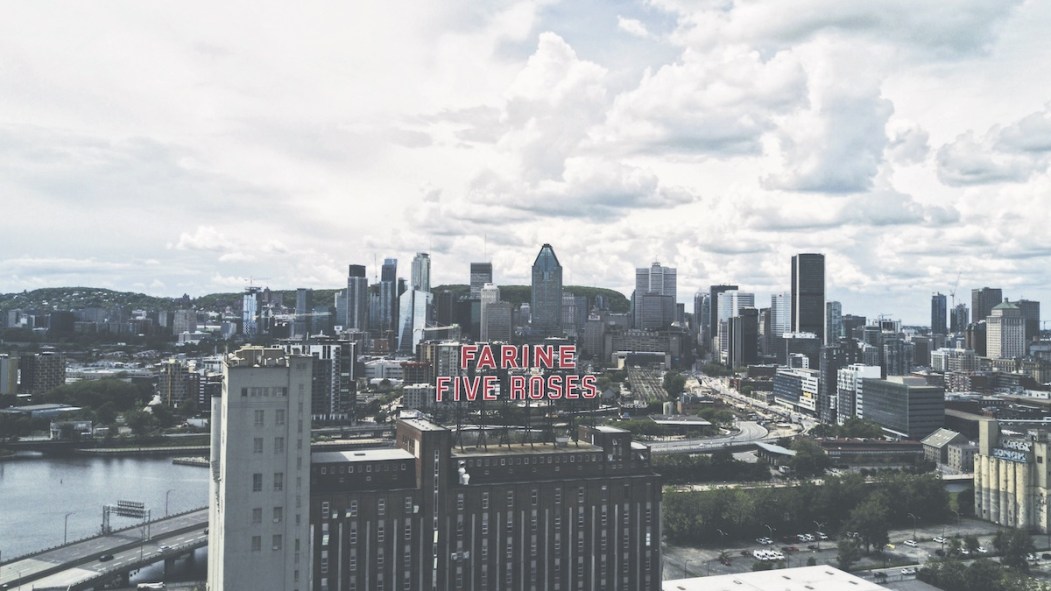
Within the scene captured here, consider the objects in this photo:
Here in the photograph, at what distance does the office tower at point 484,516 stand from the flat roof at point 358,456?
0.09 m

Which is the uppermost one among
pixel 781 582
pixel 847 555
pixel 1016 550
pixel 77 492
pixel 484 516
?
pixel 484 516

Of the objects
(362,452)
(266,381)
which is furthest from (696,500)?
(266,381)

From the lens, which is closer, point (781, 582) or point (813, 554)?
point (781, 582)

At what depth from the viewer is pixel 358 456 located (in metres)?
64.3

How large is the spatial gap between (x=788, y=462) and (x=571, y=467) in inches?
3588

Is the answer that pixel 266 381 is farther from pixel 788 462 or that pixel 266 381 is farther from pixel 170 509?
pixel 788 462

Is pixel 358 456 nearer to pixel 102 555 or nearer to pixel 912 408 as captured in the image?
pixel 102 555

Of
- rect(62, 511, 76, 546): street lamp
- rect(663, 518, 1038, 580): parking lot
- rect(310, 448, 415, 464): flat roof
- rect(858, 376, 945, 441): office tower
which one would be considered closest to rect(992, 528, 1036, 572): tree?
rect(663, 518, 1038, 580): parking lot

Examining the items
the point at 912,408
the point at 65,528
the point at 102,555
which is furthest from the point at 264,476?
the point at 912,408

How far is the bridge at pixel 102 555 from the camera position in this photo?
78125 millimetres

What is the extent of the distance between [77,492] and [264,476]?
300 feet

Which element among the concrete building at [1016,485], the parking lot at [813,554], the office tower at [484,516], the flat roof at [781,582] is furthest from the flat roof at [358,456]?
the concrete building at [1016,485]

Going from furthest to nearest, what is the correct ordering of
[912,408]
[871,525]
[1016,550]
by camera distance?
[912,408]
[871,525]
[1016,550]

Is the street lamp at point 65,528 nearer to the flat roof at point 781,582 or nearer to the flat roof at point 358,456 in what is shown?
the flat roof at point 358,456
